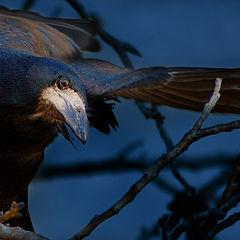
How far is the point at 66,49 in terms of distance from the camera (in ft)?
6.16

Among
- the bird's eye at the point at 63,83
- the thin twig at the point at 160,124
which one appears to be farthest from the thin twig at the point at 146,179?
the thin twig at the point at 160,124

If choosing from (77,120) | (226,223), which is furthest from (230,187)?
(77,120)

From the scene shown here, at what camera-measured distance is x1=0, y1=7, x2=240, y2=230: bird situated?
1.33 m

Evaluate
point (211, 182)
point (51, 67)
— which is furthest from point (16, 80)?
point (211, 182)

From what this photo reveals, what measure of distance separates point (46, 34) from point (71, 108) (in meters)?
0.69

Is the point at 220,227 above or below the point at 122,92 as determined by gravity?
below

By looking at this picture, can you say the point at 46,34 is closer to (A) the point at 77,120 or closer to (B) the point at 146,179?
(A) the point at 77,120

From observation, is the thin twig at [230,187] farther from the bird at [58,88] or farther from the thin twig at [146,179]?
the bird at [58,88]

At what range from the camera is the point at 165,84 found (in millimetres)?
1695

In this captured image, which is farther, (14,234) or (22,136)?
(22,136)

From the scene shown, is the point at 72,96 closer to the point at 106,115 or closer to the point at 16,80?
the point at 16,80

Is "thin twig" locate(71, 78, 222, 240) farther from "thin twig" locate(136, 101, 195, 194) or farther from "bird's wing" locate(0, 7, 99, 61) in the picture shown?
"bird's wing" locate(0, 7, 99, 61)

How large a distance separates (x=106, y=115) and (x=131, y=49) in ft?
1.09

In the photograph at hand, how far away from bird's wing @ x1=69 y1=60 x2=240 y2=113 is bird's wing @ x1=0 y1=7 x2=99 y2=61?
13 cm
